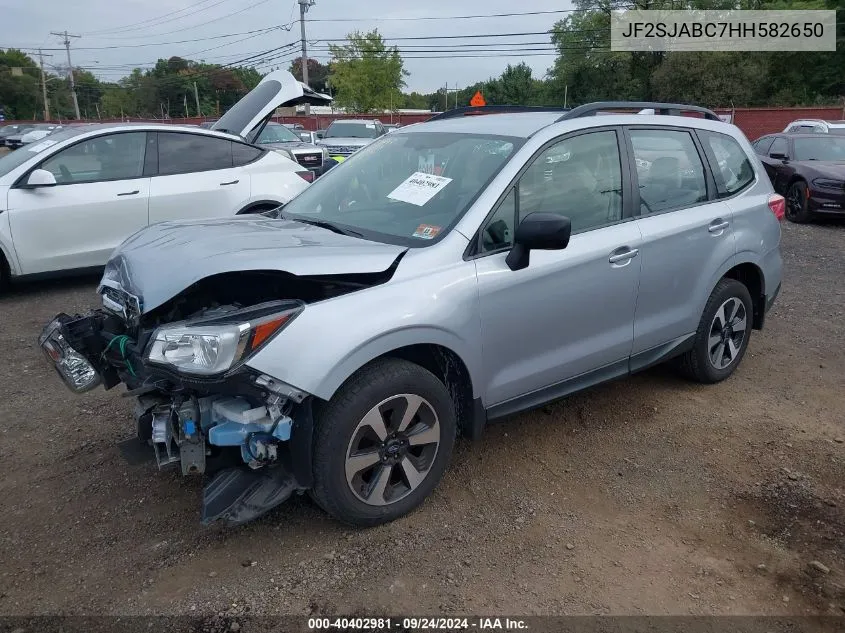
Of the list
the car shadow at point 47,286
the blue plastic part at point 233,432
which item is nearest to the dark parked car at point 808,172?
the car shadow at point 47,286

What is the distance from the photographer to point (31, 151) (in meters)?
6.75

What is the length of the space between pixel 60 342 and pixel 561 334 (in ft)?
7.98

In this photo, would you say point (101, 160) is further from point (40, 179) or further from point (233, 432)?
point (233, 432)

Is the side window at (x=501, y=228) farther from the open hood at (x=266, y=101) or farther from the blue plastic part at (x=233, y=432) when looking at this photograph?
the open hood at (x=266, y=101)

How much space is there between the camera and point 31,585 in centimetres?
273

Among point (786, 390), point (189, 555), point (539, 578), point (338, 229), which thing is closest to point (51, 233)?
point (338, 229)

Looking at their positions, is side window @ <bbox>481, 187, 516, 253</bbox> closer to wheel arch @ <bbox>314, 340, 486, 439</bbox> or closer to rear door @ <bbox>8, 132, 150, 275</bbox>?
wheel arch @ <bbox>314, 340, 486, 439</bbox>

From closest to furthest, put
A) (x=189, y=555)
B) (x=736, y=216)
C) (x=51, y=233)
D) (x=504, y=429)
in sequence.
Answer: (x=189, y=555)
(x=504, y=429)
(x=736, y=216)
(x=51, y=233)

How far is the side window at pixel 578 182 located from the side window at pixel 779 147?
10303 millimetres

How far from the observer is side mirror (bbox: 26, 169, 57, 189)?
6312 millimetres

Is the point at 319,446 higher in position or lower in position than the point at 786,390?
higher

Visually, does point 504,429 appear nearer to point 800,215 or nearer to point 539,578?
point 539,578

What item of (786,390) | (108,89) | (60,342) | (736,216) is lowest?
(786,390)

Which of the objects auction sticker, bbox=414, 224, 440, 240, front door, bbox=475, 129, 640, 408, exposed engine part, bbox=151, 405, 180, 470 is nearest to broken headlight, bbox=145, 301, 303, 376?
exposed engine part, bbox=151, 405, 180, 470
